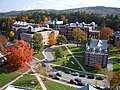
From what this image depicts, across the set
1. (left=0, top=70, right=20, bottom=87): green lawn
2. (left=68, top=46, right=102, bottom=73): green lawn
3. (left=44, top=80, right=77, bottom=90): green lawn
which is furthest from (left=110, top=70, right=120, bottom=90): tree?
(left=0, top=70, right=20, bottom=87): green lawn

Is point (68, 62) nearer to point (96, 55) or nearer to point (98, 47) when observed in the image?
point (96, 55)

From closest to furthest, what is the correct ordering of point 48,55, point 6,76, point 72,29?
point 6,76, point 48,55, point 72,29

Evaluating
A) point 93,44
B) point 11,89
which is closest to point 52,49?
point 93,44

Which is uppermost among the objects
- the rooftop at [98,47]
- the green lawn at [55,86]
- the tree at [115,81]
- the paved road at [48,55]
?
the rooftop at [98,47]

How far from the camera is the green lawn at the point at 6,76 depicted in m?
38.9

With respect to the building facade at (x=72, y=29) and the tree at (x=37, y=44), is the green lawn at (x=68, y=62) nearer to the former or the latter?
the tree at (x=37, y=44)

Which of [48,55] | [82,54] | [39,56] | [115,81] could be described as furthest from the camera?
[82,54]

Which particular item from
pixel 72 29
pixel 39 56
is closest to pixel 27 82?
pixel 39 56

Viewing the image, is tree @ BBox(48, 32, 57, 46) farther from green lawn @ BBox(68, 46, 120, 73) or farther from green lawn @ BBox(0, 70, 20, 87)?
green lawn @ BBox(0, 70, 20, 87)

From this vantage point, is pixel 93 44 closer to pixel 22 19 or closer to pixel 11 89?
pixel 11 89

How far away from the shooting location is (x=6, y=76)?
135ft

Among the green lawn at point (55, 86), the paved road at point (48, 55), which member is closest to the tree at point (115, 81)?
the green lawn at point (55, 86)

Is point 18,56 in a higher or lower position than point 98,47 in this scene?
lower

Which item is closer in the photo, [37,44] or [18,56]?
[18,56]
